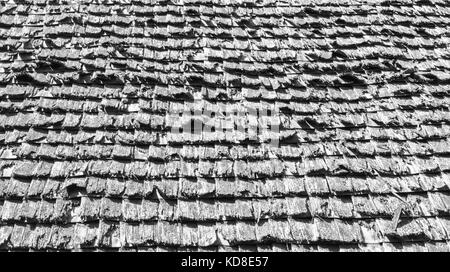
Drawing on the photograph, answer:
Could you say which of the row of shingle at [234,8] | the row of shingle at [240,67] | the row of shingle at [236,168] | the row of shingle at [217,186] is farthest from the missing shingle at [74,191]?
the row of shingle at [234,8]

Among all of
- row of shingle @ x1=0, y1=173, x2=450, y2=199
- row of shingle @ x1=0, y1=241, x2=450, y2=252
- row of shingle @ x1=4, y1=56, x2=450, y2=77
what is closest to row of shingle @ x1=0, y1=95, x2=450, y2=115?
row of shingle @ x1=4, y1=56, x2=450, y2=77

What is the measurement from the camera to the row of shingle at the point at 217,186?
9.15 ft

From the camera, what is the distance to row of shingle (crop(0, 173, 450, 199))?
9.15 ft

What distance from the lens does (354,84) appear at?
357 cm

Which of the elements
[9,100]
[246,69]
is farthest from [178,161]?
[9,100]

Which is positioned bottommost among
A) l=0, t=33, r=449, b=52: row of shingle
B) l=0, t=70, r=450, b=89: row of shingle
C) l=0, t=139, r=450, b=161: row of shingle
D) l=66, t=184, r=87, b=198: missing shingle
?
l=66, t=184, r=87, b=198: missing shingle

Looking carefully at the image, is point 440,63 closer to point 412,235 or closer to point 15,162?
point 412,235

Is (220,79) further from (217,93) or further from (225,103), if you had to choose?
(225,103)

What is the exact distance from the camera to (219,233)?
2688 millimetres

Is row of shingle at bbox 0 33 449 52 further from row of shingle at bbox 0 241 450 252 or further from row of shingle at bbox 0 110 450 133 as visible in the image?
row of shingle at bbox 0 241 450 252

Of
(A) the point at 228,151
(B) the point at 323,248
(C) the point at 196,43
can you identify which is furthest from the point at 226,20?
(B) the point at 323,248

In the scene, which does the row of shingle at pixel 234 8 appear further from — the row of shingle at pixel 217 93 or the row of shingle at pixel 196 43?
the row of shingle at pixel 217 93

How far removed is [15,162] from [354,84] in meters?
2.82
